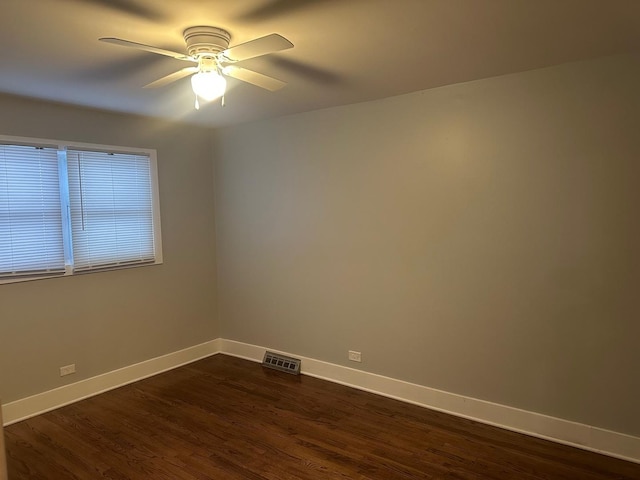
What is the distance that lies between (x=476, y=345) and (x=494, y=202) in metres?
1.05

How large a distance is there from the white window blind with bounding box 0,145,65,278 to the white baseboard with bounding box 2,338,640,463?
1.03 m

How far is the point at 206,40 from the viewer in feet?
6.55

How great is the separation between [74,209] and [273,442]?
244cm

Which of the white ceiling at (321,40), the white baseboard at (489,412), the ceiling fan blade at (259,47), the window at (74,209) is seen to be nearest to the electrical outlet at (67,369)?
the window at (74,209)

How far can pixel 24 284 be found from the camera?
3184 mm

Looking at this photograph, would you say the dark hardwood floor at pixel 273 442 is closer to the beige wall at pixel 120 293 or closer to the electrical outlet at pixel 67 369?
the electrical outlet at pixel 67 369

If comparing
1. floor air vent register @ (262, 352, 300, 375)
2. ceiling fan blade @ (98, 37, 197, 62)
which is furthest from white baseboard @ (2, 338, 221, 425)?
ceiling fan blade @ (98, 37, 197, 62)

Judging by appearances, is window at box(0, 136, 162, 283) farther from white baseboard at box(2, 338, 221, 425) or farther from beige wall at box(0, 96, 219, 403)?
white baseboard at box(2, 338, 221, 425)

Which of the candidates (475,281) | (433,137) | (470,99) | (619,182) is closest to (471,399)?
(475,281)

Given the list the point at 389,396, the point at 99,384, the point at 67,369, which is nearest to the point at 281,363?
the point at 389,396

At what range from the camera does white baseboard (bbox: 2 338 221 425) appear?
10.4ft

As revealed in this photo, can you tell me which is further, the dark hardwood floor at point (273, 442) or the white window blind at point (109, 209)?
the white window blind at point (109, 209)

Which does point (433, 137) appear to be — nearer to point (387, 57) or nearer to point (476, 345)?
point (387, 57)

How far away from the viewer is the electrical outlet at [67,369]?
134 inches
